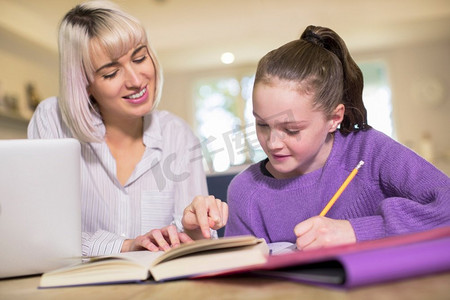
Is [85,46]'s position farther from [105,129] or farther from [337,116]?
[337,116]

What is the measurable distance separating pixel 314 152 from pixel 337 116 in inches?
4.8

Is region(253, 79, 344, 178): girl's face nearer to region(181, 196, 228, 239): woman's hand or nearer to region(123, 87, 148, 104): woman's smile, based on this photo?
→ region(181, 196, 228, 239): woman's hand

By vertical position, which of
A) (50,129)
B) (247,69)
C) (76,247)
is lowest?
(76,247)

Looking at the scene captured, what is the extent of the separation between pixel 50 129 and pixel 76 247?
2.54 feet

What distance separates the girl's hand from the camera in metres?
0.82

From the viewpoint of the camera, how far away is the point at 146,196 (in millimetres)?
1472

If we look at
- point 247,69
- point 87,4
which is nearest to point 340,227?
point 87,4

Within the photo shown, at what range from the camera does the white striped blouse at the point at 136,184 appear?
1.45m

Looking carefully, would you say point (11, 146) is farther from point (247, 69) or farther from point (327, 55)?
point (247, 69)

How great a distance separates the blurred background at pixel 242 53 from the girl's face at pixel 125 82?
12.2 ft

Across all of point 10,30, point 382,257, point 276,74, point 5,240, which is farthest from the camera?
point 10,30

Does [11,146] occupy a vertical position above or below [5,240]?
above

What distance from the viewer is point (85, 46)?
143 cm

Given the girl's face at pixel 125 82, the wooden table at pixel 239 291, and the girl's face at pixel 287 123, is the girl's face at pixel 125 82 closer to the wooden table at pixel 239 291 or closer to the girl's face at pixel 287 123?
the girl's face at pixel 287 123
